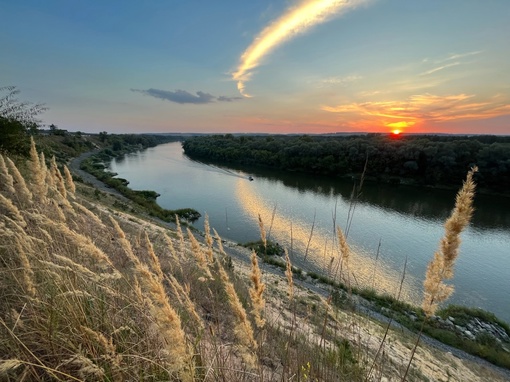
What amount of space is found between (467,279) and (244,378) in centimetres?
2198

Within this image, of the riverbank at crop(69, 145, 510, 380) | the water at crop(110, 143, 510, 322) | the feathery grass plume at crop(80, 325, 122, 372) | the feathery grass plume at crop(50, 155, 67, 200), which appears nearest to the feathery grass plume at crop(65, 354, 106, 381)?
the feathery grass plume at crop(80, 325, 122, 372)

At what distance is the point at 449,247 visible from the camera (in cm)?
159

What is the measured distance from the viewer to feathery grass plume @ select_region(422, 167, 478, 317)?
156 centimetres

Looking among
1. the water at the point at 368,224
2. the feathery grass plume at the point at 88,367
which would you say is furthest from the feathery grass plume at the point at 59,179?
the water at the point at 368,224

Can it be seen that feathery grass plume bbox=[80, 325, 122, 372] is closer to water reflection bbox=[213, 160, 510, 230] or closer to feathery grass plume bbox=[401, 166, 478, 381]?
feathery grass plume bbox=[401, 166, 478, 381]

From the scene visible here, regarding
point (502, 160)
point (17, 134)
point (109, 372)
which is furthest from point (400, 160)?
point (109, 372)

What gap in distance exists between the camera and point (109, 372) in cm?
192

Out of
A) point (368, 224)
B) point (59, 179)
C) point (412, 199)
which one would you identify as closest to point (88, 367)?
point (59, 179)

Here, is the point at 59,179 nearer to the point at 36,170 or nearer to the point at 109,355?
the point at 36,170

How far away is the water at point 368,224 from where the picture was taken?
1818 cm

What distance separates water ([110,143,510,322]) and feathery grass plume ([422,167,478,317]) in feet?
14.2

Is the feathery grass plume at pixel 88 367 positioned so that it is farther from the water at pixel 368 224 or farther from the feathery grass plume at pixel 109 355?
the water at pixel 368 224

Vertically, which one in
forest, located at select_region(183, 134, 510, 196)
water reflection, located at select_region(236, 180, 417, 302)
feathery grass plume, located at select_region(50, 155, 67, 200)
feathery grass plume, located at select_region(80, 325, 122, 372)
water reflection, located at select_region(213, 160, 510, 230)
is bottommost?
water reflection, located at select_region(236, 180, 417, 302)

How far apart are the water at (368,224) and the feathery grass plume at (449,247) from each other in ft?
14.2
